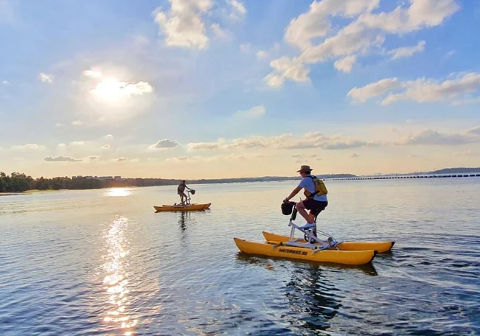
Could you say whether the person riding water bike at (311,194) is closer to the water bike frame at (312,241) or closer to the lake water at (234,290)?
the water bike frame at (312,241)

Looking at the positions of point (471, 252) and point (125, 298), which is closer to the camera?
point (125, 298)

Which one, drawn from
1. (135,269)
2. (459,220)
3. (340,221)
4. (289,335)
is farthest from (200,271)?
(459,220)

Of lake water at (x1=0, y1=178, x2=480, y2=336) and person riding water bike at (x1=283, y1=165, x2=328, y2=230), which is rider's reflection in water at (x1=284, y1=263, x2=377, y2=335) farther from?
person riding water bike at (x1=283, y1=165, x2=328, y2=230)

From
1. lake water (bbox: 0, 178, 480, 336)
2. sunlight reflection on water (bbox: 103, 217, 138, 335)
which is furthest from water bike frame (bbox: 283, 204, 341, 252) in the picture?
sunlight reflection on water (bbox: 103, 217, 138, 335)

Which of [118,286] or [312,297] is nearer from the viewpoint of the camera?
[312,297]

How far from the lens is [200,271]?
1439cm

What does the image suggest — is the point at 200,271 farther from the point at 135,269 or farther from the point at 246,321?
the point at 246,321

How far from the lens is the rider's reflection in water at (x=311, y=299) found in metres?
9.08

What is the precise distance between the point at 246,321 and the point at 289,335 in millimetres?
1329

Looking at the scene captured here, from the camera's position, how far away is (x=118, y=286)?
12906 millimetres

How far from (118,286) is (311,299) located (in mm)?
6742

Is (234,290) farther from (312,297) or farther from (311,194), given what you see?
(311,194)

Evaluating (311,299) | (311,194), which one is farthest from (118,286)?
(311,194)

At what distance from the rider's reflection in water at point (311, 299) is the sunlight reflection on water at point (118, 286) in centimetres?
426
